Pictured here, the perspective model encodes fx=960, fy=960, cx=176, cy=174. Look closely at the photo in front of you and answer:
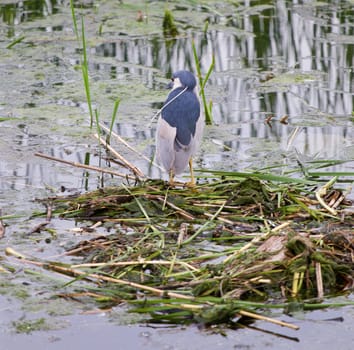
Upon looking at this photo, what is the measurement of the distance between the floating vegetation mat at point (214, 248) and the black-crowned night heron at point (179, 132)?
185 millimetres

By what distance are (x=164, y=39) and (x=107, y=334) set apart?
569 cm

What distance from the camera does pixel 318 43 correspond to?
29.5 feet

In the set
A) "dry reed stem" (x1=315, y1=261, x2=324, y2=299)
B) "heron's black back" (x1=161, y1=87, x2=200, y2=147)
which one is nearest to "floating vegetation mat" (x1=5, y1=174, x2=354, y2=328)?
"dry reed stem" (x1=315, y1=261, x2=324, y2=299)

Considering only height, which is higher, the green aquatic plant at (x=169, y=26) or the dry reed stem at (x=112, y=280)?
the green aquatic plant at (x=169, y=26)

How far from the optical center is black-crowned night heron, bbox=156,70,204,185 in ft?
18.3

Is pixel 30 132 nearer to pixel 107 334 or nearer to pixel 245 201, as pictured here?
pixel 245 201

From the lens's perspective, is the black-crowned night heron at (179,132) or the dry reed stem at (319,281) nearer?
the dry reed stem at (319,281)

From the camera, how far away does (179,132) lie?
560 centimetres

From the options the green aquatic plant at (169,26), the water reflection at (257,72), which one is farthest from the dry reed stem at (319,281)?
the green aquatic plant at (169,26)

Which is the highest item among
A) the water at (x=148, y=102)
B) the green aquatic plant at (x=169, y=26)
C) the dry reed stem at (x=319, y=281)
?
the green aquatic plant at (x=169, y=26)

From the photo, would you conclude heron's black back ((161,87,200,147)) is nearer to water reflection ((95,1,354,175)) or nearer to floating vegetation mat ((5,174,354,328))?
floating vegetation mat ((5,174,354,328))

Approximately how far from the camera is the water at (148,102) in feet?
13.2

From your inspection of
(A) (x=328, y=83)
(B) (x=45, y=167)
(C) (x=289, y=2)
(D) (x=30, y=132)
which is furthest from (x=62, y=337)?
(C) (x=289, y=2)

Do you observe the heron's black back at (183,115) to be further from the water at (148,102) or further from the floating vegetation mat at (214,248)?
the water at (148,102)
